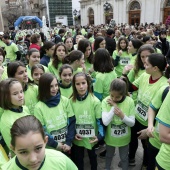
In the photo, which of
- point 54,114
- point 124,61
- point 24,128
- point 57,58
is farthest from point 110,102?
point 124,61

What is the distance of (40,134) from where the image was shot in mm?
1258

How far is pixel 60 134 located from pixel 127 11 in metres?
29.6

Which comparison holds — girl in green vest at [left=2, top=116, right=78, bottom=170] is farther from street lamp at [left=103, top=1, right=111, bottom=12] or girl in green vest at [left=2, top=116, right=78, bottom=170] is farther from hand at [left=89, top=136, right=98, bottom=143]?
street lamp at [left=103, top=1, right=111, bottom=12]

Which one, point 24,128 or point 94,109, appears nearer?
point 24,128

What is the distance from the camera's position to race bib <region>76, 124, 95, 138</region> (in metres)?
2.47

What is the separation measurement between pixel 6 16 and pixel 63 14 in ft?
47.3

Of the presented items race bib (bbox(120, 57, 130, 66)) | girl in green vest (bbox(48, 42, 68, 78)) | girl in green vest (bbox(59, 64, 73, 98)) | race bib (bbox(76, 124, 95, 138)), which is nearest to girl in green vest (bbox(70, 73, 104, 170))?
race bib (bbox(76, 124, 95, 138))

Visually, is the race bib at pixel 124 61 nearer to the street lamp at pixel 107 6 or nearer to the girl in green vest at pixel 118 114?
the girl in green vest at pixel 118 114

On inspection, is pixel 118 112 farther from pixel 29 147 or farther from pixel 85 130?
pixel 29 147

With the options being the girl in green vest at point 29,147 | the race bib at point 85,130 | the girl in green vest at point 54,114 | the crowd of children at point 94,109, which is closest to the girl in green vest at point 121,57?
the crowd of children at point 94,109

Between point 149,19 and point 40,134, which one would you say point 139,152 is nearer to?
point 40,134

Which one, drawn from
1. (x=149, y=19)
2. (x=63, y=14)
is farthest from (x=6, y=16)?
(x=149, y=19)

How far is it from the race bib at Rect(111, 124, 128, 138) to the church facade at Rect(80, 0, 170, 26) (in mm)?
25867

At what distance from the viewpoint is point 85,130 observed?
2479 mm
